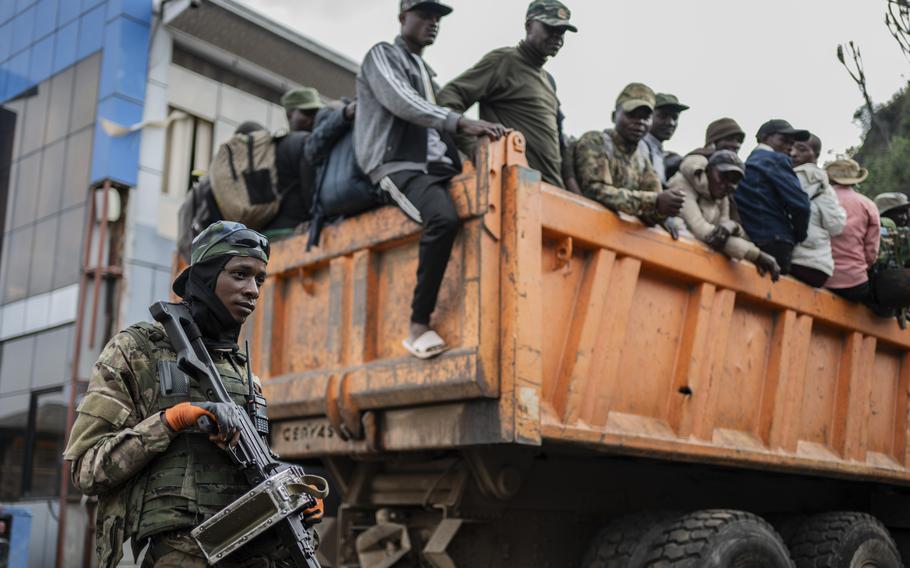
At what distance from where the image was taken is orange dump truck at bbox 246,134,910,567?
3.67m

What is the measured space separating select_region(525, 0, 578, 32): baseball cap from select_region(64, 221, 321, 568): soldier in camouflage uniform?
246 centimetres

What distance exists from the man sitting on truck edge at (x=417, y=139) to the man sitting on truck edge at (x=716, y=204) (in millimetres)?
1206

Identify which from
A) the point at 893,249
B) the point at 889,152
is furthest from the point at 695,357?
the point at 889,152

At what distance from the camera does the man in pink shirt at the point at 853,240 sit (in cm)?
520

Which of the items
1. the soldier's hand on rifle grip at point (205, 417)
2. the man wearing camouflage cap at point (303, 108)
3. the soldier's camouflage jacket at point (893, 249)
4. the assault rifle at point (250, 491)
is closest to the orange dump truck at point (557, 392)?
the soldier's camouflage jacket at point (893, 249)

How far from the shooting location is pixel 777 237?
4.91 metres

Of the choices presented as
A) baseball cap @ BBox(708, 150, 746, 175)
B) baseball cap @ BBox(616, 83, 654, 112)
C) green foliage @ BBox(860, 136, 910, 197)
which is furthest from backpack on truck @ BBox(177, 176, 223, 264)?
green foliage @ BBox(860, 136, 910, 197)

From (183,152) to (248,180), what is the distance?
907cm

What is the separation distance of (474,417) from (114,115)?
10668 mm

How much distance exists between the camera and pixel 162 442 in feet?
7.17

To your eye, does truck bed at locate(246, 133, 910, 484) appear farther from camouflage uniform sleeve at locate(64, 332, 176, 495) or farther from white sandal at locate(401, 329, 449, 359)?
camouflage uniform sleeve at locate(64, 332, 176, 495)

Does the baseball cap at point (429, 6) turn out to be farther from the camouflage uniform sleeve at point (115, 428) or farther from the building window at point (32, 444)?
the building window at point (32, 444)

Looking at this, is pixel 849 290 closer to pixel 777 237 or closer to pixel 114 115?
pixel 777 237

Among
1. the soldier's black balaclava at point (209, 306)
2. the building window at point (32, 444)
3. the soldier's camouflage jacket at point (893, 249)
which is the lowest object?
the building window at point (32, 444)
